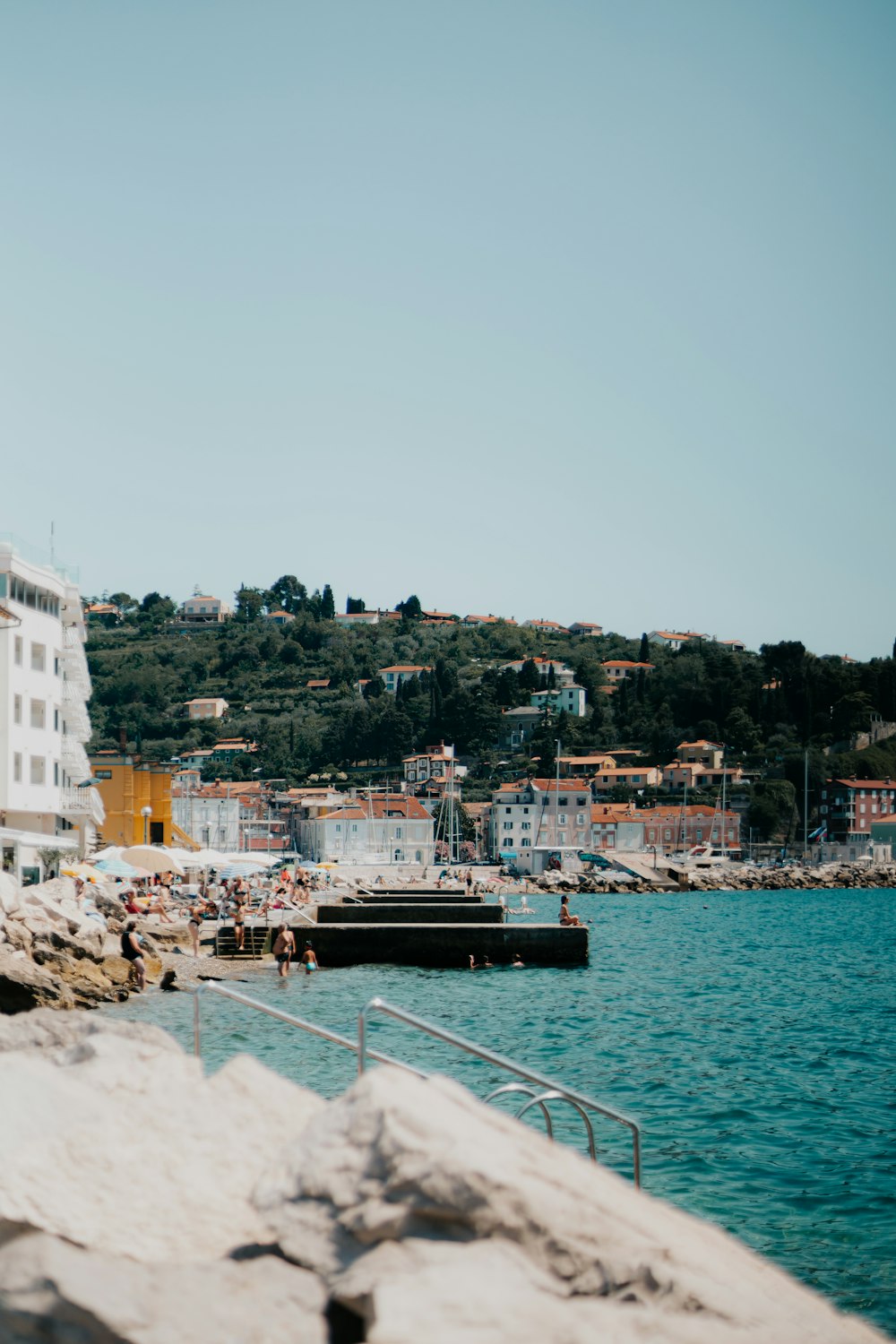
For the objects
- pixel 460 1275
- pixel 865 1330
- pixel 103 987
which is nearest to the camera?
pixel 460 1275

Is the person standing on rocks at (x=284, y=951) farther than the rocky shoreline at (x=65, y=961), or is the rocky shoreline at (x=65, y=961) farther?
the person standing on rocks at (x=284, y=951)

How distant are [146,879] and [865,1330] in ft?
176

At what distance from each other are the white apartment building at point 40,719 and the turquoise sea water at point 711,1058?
13.7 meters

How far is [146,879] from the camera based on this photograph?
57.1 meters

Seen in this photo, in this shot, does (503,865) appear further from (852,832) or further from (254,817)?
(852,832)

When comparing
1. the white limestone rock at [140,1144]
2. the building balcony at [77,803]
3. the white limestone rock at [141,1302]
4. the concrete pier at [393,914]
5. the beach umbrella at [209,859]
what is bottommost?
the concrete pier at [393,914]

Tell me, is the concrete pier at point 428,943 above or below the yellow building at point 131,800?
below

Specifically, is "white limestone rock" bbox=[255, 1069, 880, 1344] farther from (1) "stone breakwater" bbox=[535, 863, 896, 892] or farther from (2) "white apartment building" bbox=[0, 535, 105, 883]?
(1) "stone breakwater" bbox=[535, 863, 896, 892]

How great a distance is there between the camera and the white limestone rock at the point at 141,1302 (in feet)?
15.1

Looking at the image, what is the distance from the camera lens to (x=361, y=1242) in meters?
5.05

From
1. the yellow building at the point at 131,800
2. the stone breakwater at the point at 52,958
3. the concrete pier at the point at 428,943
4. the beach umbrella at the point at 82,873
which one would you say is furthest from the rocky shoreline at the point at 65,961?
the yellow building at the point at 131,800

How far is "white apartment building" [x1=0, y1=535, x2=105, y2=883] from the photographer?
137ft

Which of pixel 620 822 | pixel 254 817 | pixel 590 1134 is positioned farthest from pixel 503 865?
pixel 590 1134

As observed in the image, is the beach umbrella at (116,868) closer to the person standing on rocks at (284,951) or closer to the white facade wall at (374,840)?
the person standing on rocks at (284,951)
